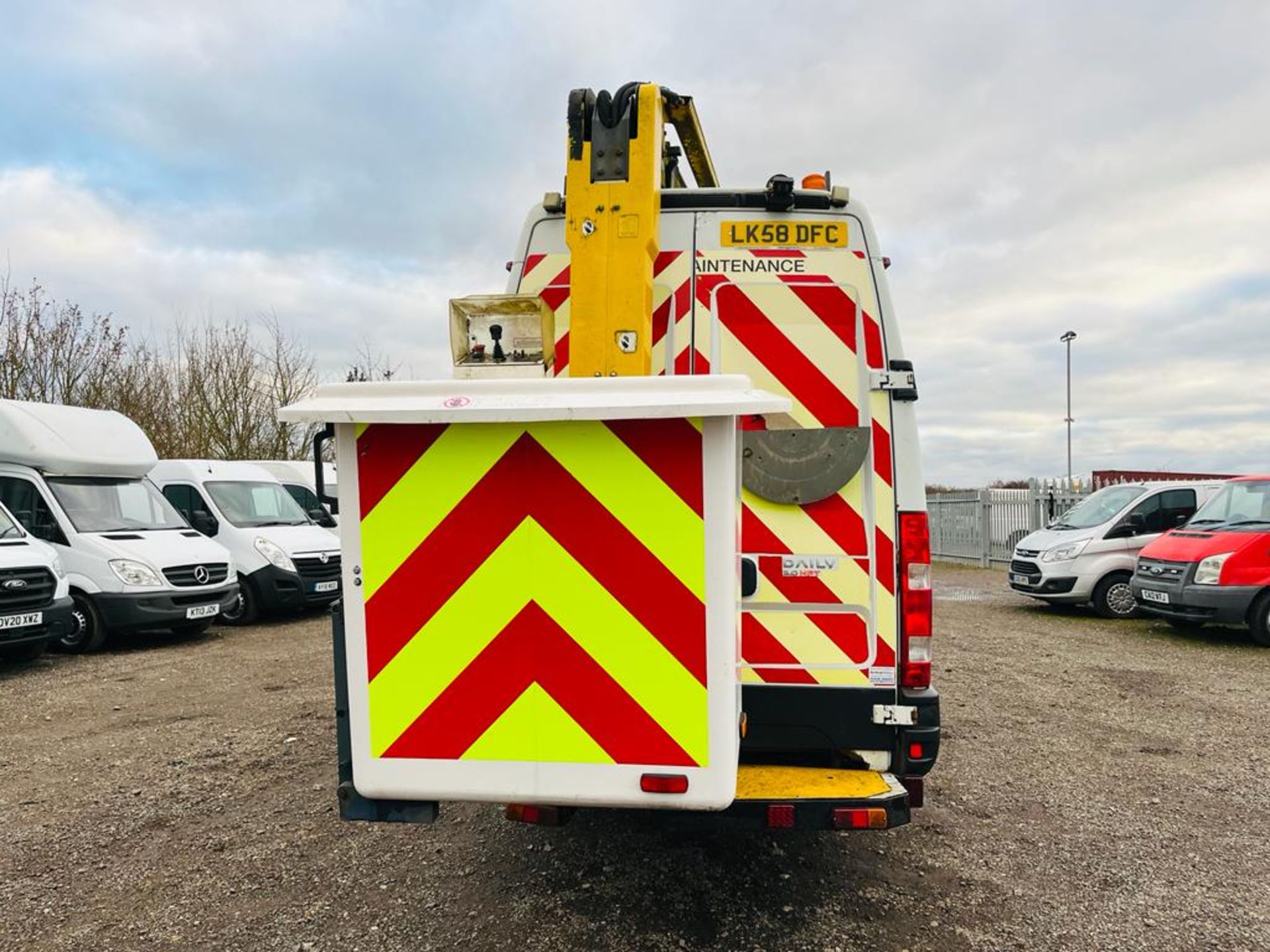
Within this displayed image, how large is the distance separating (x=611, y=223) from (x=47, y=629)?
8245 mm

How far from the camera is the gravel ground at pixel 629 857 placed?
3.42 meters

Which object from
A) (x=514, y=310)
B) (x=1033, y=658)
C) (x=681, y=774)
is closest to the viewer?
(x=681, y=774)

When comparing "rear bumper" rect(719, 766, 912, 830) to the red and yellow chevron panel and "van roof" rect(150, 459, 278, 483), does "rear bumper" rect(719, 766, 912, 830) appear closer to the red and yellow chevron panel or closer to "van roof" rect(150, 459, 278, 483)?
the red and yellow chevron panel

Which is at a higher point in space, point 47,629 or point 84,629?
point 47,629

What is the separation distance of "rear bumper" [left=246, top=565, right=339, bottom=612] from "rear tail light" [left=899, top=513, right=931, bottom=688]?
10.7 metres

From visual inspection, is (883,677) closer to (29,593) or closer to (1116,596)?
(29,593)

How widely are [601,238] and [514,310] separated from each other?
1.45 ft

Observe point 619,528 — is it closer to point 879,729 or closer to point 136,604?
point 879,729

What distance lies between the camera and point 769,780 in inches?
128

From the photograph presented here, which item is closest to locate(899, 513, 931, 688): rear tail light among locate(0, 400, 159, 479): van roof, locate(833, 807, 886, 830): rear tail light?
locate(833, 807, 886, 830): rear tail light

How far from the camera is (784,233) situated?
3631 millimetres

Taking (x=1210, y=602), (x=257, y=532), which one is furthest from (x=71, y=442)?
(x=1210, y=602)

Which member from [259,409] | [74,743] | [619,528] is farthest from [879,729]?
[259,409]

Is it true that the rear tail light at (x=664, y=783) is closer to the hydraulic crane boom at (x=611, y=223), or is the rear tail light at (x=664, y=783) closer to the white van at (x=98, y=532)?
the hydraulic crane boom at (x=611, y=223)
